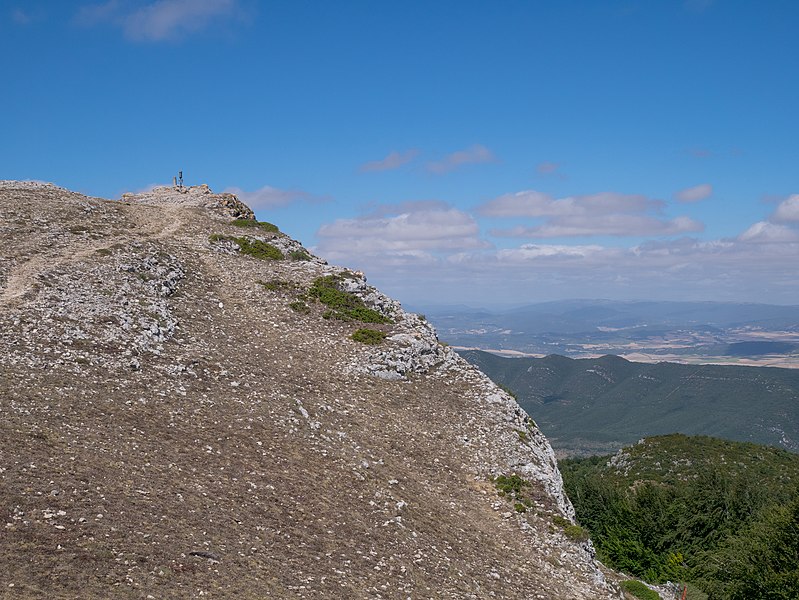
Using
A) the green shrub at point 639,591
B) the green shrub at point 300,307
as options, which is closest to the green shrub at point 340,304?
the green shrub at point 300,307

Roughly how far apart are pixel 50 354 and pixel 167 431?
279 inches

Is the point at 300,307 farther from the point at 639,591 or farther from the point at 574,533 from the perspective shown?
the point at 639,591

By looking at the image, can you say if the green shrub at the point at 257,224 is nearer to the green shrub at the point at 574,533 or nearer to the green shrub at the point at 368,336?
the green shrub at the point at 368,336

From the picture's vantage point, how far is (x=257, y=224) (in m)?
52.2

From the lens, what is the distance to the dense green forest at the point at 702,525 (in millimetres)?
31062

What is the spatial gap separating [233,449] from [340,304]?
18151 millimetres

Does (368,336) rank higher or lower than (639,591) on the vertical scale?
higher

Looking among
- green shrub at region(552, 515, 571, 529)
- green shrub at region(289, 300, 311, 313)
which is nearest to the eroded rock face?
green shrub at region(289, 300, 311, 313)

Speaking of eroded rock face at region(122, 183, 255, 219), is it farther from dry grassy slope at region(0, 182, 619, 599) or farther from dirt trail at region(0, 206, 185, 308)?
dry grassy slope at region(0, 182, 619, 599)

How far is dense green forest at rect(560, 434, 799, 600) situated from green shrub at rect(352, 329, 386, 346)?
2502 cm

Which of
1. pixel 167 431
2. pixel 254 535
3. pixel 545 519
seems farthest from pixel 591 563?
pixel 167 431

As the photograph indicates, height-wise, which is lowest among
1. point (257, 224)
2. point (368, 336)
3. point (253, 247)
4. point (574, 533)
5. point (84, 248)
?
point (574, 533)

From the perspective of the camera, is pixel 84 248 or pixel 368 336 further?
pixel 84 248

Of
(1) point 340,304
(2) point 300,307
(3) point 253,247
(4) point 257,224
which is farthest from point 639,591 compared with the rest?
(4) point 257,224
